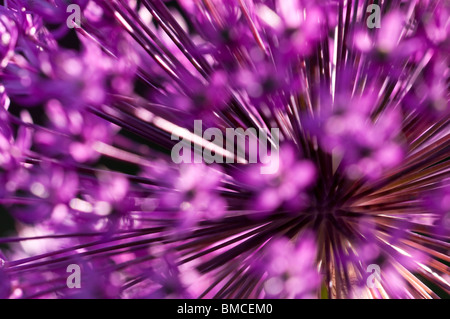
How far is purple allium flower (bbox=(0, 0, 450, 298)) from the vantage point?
A: 54 cm

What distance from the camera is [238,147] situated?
646 mm

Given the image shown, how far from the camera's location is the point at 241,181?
634 mm

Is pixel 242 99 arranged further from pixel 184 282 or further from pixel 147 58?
pixel 184 282

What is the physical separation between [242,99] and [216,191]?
127mm

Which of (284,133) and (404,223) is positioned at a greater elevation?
(284,133)

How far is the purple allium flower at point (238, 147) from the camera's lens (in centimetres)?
54

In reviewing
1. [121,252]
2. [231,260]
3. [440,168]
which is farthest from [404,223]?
[121,252]

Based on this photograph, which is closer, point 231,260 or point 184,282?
point 184,282

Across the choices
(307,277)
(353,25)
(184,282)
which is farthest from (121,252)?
(353,25)

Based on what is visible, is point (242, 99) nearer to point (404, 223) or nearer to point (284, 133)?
point (284, 133)

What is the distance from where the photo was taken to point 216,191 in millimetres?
612
